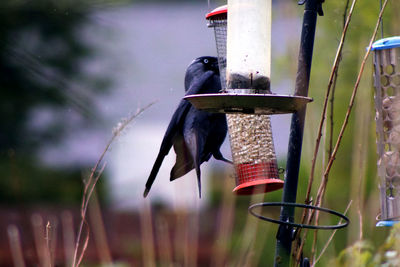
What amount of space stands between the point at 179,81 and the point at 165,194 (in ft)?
5.56

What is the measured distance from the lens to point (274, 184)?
9.19ft

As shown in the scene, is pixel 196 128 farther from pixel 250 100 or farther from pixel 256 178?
pixel 250 100

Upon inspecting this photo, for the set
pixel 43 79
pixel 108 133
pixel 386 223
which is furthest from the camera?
pixel 108 133

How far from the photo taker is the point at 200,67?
10.9ft

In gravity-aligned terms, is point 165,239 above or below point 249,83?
below

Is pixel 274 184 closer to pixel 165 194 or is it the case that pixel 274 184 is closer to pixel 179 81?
pixel 179 81

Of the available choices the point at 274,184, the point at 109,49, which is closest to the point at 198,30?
the point at 109,49

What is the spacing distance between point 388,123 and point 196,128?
108 centimetres

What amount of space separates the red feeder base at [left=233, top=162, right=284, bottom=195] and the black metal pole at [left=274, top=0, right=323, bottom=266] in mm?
663

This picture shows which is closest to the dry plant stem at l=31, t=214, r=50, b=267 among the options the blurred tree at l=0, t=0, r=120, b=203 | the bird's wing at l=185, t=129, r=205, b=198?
the bird's wing at l=185, t=129, r=205, b=198

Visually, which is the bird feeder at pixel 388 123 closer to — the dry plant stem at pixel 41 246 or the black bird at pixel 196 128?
the black bird at pixel 196 128

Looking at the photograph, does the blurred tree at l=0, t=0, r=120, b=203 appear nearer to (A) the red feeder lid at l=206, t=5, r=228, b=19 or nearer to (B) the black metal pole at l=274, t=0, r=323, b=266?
(A) the red feeder lid at l=206, t=5, r=228, b=19

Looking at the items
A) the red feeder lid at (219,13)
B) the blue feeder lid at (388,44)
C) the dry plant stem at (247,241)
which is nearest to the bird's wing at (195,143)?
the dry plant stem at (247,241)

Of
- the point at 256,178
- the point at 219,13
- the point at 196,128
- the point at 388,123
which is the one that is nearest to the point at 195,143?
the point at 196,128
